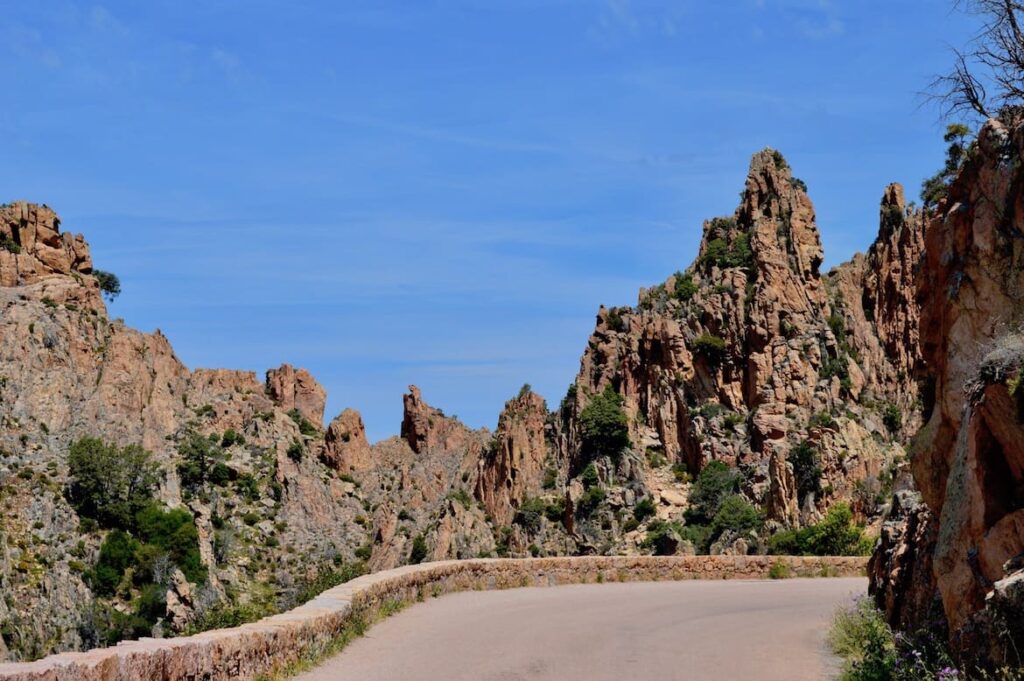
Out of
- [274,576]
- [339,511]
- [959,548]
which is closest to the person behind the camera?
[959,548]

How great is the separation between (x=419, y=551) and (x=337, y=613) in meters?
56.9

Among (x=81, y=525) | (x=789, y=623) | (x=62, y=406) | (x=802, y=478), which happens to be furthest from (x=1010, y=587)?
(x=62, y=406)

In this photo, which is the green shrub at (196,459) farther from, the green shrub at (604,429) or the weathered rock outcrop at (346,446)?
the green shrub at (604,429)

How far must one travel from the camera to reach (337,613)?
16094 millimetres

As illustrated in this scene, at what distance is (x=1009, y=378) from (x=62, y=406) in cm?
9033

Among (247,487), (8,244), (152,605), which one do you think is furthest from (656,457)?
(8,244)

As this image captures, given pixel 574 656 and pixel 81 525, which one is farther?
pixel 81 525

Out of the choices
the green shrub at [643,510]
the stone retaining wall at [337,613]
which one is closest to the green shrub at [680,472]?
the green shrub at [643,510]

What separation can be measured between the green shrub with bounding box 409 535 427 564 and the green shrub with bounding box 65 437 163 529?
2349 cm

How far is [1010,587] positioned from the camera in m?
9.52

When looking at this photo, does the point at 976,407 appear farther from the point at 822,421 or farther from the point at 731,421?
the point at 731,421

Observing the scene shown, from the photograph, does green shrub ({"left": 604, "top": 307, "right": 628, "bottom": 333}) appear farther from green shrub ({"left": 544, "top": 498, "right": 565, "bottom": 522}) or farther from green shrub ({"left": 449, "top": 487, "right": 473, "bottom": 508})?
green shrub ({"left": 449, "top": 487, "right": 473, "bottom": 508})

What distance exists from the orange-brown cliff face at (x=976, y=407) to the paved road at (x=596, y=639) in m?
2.47

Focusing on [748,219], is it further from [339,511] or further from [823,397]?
[339,511]
